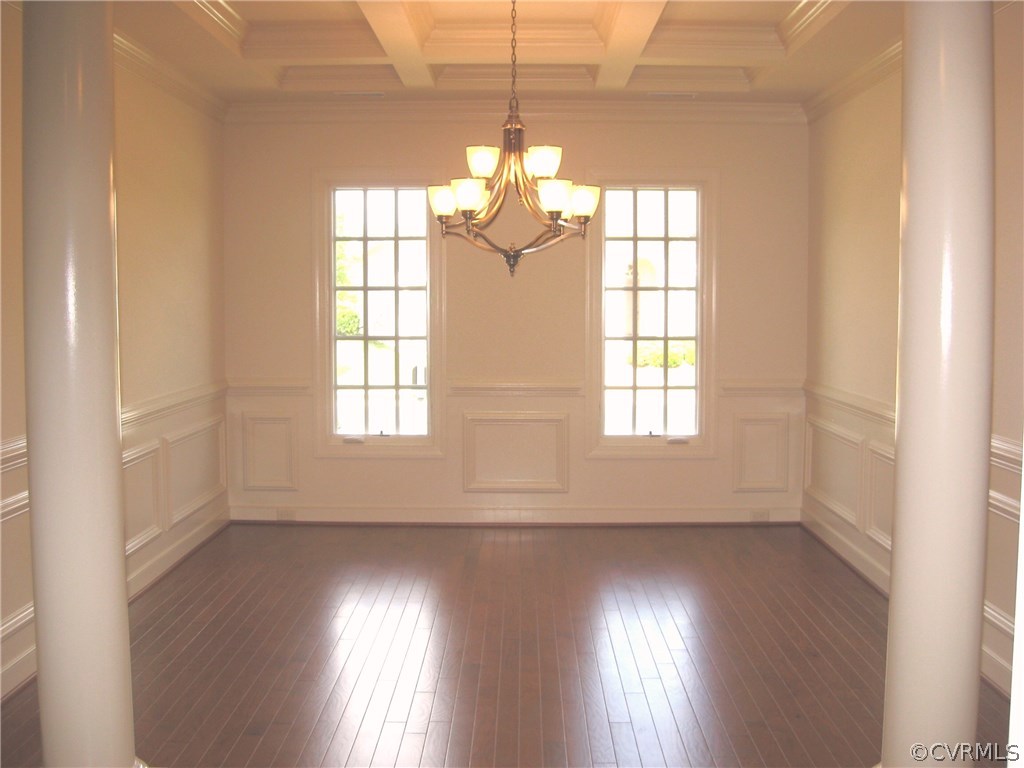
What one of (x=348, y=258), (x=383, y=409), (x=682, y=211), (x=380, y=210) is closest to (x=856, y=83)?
(x=682, y=211)

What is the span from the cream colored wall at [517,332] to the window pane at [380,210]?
13 cm

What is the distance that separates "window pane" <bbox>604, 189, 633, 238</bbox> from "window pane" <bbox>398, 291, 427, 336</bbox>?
1.48 m

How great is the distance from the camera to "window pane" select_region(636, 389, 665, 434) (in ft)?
23.4

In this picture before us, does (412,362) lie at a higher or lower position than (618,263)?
lower

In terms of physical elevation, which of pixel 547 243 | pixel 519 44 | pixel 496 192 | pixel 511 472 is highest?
pixel 519 44

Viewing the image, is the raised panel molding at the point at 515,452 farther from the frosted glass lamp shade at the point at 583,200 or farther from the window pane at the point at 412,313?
the frosted glass lamp shade at the point at 583,200

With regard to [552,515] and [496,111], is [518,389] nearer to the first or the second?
[552,515]

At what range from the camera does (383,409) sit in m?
7.16

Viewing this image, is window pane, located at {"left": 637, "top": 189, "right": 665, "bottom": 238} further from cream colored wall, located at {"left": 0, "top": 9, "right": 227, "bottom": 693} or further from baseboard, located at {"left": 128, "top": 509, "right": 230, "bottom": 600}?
baseboard, located at {"left": 128, "top": 509, "right": 230, "bottom": 600}

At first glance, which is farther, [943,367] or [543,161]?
[543,161]

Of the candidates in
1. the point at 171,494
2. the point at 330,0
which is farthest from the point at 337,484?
the point at 330,0

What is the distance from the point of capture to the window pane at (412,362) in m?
7.12

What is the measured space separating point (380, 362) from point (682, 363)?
229 cm

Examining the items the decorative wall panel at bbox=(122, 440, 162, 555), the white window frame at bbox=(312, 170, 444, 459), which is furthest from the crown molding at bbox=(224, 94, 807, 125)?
the decorative wall panel at bbox=(122, 440, 162, 555)
